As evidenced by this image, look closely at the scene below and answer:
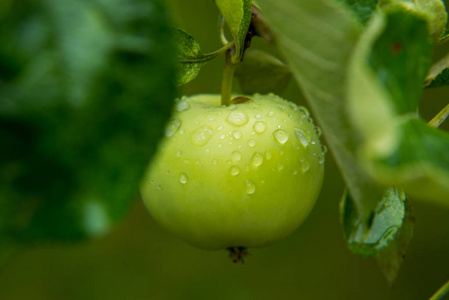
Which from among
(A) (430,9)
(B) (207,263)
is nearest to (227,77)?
(A) (430,9)

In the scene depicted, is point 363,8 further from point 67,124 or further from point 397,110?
point 67,124

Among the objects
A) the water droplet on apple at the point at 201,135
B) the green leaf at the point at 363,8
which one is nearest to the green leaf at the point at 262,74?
the water droplet on apple at the point at 201,135

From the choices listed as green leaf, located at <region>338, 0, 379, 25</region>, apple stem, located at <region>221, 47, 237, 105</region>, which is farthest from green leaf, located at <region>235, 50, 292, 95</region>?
green leaf, located at <region>338, 0, 379, 25</region>

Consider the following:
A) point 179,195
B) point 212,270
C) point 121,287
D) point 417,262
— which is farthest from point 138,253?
point 179,195

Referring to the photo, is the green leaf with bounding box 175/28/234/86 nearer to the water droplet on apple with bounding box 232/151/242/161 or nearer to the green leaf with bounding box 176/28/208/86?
the green leaf with bounding box 176/28/208/86

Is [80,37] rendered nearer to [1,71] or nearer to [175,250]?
[1,71]
